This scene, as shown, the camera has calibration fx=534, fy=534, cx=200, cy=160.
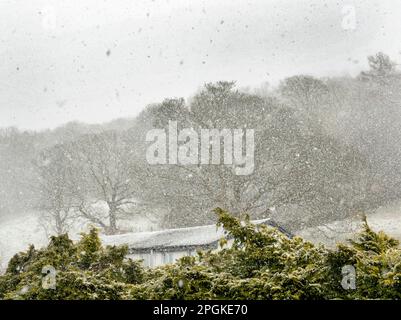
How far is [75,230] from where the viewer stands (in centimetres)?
3725

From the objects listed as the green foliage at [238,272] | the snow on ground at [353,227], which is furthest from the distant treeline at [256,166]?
the green foliage at [238,272]

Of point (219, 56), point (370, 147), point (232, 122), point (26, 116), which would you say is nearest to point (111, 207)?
point (232, 122)

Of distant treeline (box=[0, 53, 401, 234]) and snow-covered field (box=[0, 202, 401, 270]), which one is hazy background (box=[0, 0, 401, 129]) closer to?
distant treeline (box=[0, 53, 401, 234])

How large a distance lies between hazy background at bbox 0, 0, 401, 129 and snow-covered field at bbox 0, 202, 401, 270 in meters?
14.2

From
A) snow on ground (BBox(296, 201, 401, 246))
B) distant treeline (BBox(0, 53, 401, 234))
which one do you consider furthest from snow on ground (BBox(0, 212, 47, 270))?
snow on ground (BBox(296, 201, 401, 246))

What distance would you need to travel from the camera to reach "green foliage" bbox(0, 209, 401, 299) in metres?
3.80

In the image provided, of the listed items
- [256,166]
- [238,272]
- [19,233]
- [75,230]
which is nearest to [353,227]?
[256,166]

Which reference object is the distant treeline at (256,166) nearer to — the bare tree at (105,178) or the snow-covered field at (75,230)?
the bare tree at (105,178)

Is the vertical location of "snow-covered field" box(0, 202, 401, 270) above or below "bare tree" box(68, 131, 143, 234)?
below

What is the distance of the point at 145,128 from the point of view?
147 feet

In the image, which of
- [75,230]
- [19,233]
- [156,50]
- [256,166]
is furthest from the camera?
[156,50]

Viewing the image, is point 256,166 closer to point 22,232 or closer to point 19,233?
point 22,232

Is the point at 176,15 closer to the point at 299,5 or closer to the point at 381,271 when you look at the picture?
the point at 299,5

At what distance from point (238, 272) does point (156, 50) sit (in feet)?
211
